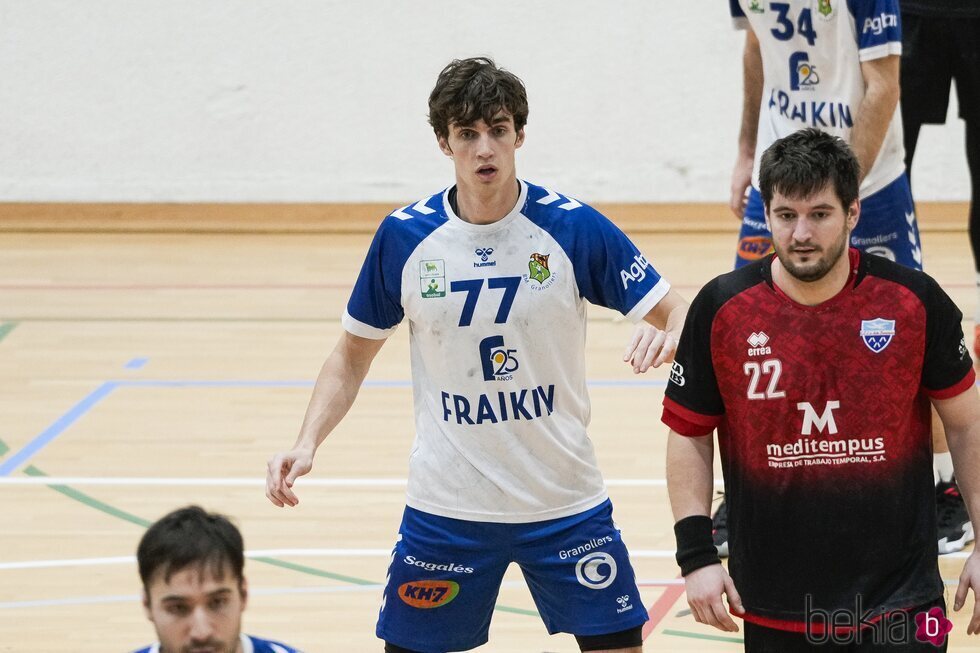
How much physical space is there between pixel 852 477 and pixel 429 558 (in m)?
1.16

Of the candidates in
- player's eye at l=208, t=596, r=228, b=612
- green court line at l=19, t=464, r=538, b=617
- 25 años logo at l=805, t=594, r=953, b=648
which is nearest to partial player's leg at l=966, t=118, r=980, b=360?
green court line at l=19, t=464, r=538, b=617

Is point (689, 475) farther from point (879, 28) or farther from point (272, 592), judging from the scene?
point (272, 592)

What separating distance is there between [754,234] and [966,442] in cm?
227

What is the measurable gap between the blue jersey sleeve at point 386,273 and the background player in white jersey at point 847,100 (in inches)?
72.0

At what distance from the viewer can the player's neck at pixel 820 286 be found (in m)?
3.44

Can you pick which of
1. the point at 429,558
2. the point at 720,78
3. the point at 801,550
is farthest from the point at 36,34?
the point at 801,550

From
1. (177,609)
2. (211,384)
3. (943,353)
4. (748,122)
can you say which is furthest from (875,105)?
(211,384)

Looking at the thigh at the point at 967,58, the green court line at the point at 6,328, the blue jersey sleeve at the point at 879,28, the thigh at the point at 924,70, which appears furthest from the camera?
the green court line at the point at 6,328

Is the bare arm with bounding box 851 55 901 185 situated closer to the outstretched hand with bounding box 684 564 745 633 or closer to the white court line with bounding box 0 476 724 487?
the white court line with bounding box 0 476 724 487

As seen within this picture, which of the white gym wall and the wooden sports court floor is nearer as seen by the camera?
the wooden sports court floor

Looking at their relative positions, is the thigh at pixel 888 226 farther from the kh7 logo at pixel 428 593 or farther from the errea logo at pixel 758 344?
the kh7 logo at pixel 428 593

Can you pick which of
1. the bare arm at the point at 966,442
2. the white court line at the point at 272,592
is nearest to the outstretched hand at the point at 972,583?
the bare arm at the point at 966,442

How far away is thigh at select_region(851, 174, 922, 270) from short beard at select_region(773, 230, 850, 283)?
2.18 m

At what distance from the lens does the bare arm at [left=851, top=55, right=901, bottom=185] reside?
5.21 metres
